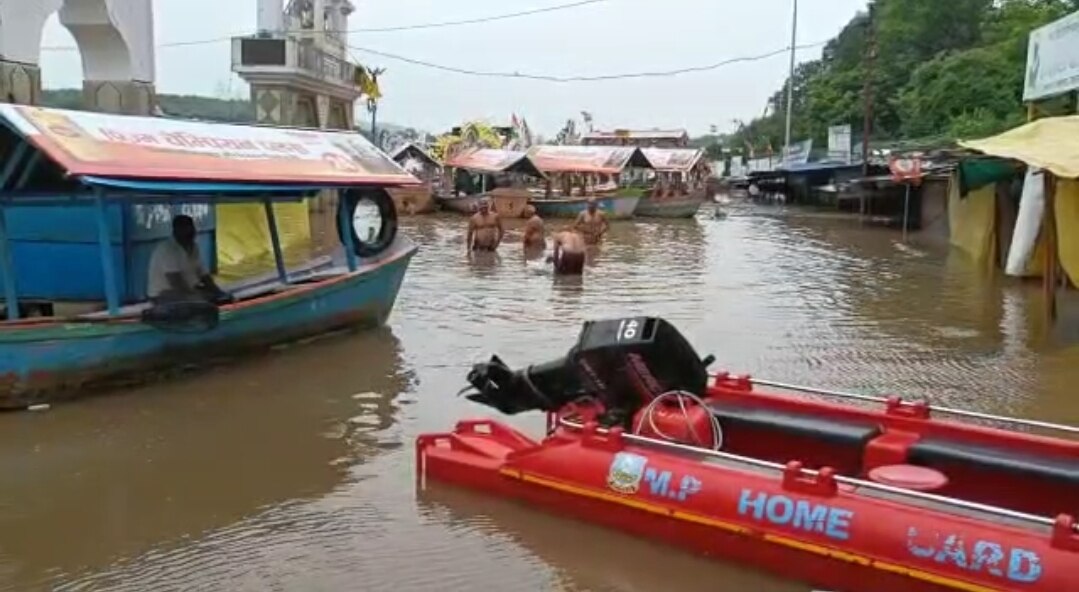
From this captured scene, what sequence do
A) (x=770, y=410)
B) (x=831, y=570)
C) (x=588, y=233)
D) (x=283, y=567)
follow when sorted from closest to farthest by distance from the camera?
(x=831, y=570) < (x=283, y=567) < (x=770, y=410) < (x=588, y=233)

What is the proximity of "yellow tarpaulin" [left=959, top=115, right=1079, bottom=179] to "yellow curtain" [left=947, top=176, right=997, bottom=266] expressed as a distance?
24.5 ft

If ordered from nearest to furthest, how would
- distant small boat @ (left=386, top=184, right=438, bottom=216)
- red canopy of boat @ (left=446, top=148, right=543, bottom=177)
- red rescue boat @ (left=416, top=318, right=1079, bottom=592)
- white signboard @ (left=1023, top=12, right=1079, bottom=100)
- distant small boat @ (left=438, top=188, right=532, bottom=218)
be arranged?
red rescue boat @ (left=416, top=318, right=1079, bottom=592)
white signboard @ (left=1023, top=12, right=1079, bottom=100)
distant small boat @ (left=438, top=188, right=532, bottom=218)
distant small boat @ (left=386, top=184, right=438, bottom=216)
red canopy of boat @ (left=446, top=148, right=543, bottom=177)

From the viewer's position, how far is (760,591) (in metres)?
5.40

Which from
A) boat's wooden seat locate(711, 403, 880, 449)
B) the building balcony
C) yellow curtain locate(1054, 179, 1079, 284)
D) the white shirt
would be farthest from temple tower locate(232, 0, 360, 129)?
boat's wooden seat locate(711, 403, 880, 449)

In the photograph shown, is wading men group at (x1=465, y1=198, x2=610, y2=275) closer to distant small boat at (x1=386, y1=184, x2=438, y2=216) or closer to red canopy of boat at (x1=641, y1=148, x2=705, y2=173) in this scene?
distant small boat at (x1=386, y1=184, x2=438, y2=216)

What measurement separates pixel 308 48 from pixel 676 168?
1545cm

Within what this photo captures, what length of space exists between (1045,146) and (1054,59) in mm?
7066

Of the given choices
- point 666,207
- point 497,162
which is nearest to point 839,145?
point 666,207

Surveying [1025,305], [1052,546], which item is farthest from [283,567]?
[1025,305]

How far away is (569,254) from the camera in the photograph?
18219 mm

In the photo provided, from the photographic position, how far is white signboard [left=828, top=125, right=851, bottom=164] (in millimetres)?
43947

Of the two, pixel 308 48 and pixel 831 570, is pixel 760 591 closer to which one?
pixel 831 570

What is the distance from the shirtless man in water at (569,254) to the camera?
18.2m

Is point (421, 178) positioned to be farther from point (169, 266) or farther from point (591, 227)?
point (169, 266)
